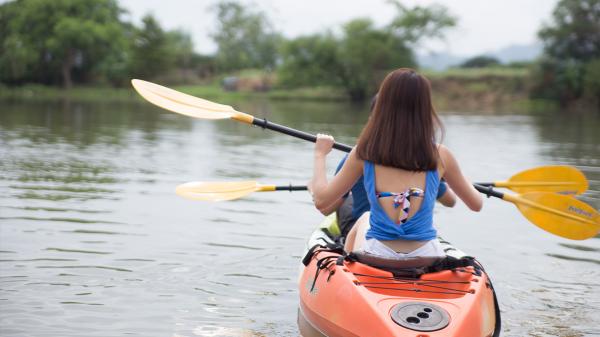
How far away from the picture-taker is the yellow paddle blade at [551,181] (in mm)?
5887

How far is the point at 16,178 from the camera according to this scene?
9.84 meters

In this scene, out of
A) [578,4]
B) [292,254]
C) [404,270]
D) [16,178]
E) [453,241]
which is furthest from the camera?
[578,4]

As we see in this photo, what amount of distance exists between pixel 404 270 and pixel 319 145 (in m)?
0.82

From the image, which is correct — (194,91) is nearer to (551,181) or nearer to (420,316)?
(551,181)

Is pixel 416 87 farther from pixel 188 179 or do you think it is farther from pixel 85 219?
pixel 188 179

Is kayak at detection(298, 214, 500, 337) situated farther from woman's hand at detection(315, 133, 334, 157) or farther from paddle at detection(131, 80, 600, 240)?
paddle at detection(131, 80, 600, 240)

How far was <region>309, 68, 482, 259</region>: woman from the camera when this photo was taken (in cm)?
373

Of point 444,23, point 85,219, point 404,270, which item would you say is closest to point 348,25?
point 444,23

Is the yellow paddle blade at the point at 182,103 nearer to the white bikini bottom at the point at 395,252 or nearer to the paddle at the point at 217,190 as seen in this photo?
the paddle at the point at 217,190

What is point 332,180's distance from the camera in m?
4.07

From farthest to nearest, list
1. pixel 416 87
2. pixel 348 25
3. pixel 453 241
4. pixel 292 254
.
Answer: pixel 348 25 → pixel 453 241 → pixel 292 254 → pixel 416 87

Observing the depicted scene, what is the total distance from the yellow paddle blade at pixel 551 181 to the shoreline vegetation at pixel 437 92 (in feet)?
112

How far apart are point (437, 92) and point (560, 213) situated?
4100 centimetres

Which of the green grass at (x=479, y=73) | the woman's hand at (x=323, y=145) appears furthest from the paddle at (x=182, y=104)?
the green grass at (x=479, y=73)
